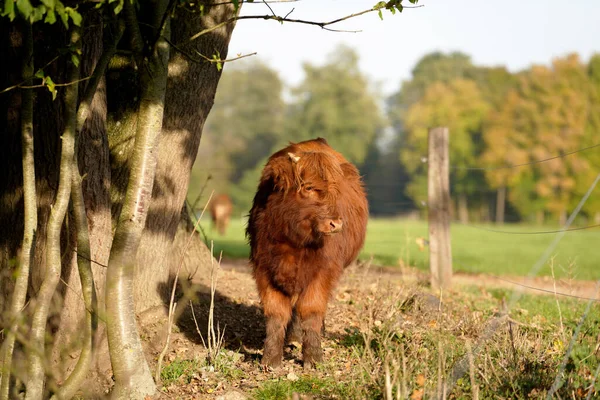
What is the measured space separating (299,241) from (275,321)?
74cm

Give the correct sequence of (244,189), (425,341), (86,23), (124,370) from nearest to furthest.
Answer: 1. (124,370)
2. (86,23)
3. (425,341)
4. (244,189)

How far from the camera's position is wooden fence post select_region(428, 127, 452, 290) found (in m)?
10.2

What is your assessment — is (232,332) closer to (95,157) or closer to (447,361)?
(95,157)

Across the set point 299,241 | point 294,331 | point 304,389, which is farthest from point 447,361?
point 294,331

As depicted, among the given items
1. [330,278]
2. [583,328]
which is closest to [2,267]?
[330,278]

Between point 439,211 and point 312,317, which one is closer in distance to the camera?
point 312,317

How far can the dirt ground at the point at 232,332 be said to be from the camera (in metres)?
5.50

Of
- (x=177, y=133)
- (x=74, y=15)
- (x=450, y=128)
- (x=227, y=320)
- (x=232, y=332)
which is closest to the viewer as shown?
(x=74, y=15)

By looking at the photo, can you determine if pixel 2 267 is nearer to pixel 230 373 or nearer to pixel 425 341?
pixel 230 373

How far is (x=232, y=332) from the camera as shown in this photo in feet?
23.2

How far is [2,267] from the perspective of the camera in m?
5.88

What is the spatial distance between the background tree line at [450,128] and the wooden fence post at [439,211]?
17965 millimetres

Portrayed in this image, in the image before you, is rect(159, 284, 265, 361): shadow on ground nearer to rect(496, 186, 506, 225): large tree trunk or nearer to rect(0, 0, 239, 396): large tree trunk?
rect(0, 0, 239, 396): large tree trunk

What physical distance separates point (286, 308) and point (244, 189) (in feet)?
184
